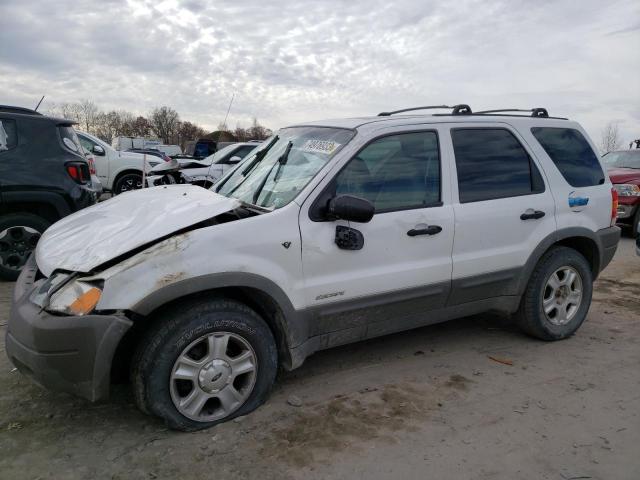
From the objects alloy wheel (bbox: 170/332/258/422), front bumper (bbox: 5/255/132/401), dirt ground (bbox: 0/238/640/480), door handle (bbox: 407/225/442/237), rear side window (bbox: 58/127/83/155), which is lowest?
dirt ground (bbox: 0/238/640/480)

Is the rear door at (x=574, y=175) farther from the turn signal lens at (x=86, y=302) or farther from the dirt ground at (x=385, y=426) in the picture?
the turn signal lens at (x=86, y=302)

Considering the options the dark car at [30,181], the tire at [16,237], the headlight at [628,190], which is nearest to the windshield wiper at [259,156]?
the dark car at [30,181]

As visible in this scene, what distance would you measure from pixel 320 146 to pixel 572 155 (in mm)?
2281

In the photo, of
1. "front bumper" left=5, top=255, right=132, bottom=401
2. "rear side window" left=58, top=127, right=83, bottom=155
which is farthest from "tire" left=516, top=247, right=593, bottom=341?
"rear side window" left=58, top=127, right=83, bottom=155

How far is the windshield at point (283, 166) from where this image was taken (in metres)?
3.30

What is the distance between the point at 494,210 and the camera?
3775 mm

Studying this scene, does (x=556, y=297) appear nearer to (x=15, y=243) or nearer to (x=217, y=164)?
(x=15, y=243)

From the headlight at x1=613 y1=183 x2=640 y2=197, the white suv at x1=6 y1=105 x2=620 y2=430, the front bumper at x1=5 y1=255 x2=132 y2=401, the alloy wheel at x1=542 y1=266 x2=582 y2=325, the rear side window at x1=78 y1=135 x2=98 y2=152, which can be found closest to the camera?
the front bumper at x1=5 y1=255 x2=132 y2=401

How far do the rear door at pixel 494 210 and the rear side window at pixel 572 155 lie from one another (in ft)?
0.82

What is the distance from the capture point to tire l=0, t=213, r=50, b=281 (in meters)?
5.66

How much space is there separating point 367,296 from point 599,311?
A: 3.16 m

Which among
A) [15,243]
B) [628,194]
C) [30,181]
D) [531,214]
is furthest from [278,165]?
[628,194]

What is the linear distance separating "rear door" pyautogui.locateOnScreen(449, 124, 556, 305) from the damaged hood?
166 centimetres

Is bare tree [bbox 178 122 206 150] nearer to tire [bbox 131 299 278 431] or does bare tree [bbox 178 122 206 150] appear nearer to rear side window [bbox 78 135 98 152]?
rear side window [bbox 78 135 98 152]
